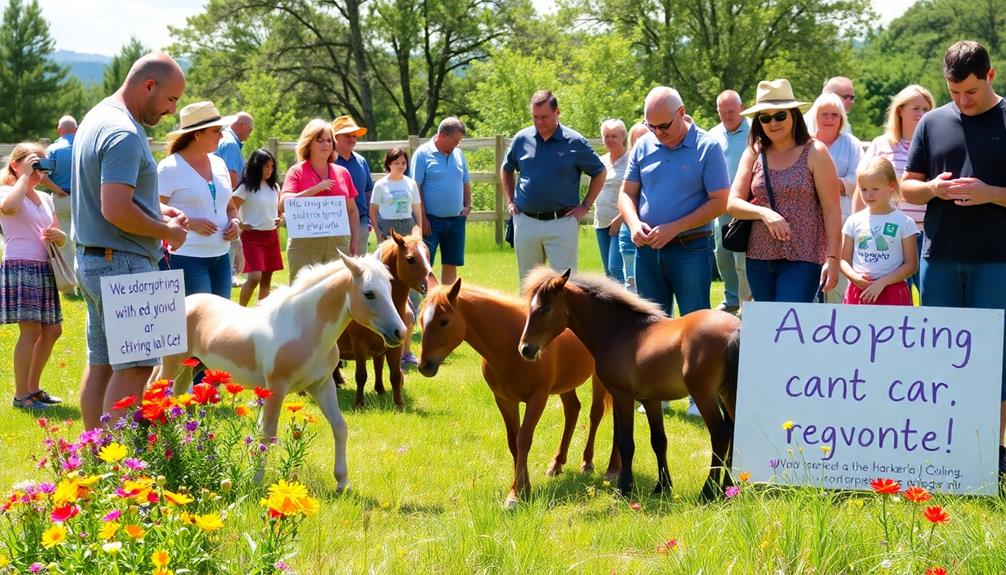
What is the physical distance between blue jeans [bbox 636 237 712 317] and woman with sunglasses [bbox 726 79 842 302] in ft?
2.61

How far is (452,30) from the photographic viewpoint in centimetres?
4478

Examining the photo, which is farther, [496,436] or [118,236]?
[496,436]

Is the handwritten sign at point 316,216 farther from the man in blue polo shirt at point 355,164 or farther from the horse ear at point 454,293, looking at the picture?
the horse ear at point 454,293

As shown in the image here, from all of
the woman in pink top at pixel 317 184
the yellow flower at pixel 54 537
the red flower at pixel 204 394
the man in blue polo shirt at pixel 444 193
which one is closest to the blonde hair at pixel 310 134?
the woman in pink top at pixel 317 184

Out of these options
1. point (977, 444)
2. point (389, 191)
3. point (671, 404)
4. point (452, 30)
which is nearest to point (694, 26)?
point (452, 30)

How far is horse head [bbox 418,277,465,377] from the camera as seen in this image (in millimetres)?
5480

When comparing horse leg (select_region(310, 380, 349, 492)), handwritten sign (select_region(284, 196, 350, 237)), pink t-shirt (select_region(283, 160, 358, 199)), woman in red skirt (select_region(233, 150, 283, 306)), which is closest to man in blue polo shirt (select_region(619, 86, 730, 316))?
horse leg (select_region(310, 380, 349, 492))

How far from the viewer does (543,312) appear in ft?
17.3

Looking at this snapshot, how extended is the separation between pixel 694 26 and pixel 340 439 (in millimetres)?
42820

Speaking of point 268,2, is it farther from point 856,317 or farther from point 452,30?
point 856,317

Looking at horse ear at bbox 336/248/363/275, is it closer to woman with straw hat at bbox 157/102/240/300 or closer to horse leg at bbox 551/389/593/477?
woman with straw hat at bbox 157/102/240/300

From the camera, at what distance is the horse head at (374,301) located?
17.7ft

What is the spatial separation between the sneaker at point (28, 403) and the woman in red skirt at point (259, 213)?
235 cm

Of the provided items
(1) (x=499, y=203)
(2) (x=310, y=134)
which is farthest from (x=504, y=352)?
(1) (x=499, y=203)
